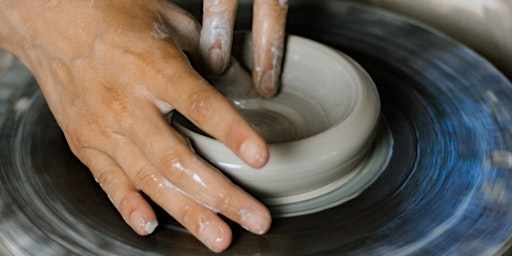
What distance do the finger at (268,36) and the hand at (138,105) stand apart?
13 cm

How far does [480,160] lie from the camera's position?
4.36ft

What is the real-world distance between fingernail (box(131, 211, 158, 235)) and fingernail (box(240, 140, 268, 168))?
259 millimetres

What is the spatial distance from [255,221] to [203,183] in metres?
0.11

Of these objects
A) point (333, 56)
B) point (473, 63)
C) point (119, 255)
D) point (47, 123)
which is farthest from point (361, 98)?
point (47, 123)

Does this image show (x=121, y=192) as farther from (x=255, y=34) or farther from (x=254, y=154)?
(x=255, y=34)

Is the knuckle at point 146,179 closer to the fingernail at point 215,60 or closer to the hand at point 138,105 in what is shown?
the hand at point 138,105

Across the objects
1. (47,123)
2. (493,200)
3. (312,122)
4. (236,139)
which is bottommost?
(47,123)

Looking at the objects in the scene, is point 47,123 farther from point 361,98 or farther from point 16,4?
point 361,98

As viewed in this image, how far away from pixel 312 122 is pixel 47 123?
57 cm

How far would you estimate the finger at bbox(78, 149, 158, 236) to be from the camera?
1.15 meters

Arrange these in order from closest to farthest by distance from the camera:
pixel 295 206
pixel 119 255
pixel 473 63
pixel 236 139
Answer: pixel 236 139 < pixel 119 255 < pixel 295 206 < pixel 473 63

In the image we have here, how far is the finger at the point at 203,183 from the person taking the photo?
110 cm

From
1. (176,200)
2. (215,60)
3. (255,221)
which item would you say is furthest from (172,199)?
(215,60)

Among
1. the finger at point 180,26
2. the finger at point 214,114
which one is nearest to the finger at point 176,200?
the finger at point 214,114
